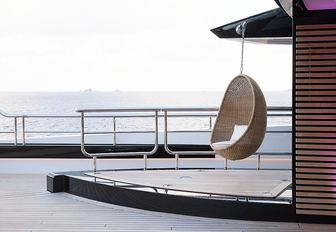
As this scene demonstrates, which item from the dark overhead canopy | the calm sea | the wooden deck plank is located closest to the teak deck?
the wooden deck plank

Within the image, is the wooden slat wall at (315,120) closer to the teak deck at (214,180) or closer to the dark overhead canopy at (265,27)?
the teak deck at (214,180)

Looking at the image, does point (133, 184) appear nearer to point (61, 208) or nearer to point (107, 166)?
point (61, 208)

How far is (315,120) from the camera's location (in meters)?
4.07

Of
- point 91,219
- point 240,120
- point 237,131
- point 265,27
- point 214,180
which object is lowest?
point 91,219

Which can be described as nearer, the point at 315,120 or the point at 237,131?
the point at 315,120

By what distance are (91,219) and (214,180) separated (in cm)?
121

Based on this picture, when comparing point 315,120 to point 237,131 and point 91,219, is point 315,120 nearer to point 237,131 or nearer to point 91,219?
point 237,131

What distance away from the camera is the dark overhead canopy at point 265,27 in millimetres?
5383

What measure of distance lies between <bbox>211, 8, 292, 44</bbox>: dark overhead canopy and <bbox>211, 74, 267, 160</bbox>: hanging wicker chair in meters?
0.63

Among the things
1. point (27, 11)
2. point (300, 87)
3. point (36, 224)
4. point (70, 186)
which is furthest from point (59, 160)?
point (27, 11)

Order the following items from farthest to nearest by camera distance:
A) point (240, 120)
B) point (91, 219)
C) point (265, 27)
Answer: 1. point (265, 27)
2. point (240, 120)
3. point (91, 219)

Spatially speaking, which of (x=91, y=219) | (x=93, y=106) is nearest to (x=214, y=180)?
(x=91, y=219)

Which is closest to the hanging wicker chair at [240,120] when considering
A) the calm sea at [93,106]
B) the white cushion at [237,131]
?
the white cushion at [237,131]

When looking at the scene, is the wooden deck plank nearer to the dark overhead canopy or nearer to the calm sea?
the calm sea
